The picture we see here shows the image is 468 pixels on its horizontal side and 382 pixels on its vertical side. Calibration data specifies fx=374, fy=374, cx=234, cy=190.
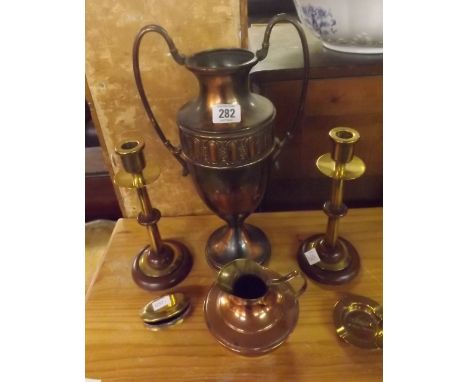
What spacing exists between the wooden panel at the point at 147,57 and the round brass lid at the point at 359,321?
456 millimetres

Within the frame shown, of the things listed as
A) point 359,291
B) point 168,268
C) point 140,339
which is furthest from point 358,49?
point 140,339

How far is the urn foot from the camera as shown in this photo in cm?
75

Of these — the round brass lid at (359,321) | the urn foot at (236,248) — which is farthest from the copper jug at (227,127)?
the round brass lid at (359,321)

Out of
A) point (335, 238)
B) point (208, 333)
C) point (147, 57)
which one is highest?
point (147, 57)

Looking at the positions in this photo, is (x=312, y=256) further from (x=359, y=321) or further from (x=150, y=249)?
(x=150, y=249)

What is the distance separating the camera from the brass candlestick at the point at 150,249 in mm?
655

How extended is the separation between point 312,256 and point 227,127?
0.33 metres

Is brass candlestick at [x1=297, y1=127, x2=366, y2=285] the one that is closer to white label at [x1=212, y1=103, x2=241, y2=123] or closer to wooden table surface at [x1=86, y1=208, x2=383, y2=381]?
wooden table surface at [x1=86, y1=208, x2=383, y2=381]

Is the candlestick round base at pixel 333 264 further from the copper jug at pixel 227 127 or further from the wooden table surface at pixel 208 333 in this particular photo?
the copper jug at pixel 227 127

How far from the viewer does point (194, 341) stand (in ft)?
2.06

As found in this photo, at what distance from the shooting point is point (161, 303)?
678mm

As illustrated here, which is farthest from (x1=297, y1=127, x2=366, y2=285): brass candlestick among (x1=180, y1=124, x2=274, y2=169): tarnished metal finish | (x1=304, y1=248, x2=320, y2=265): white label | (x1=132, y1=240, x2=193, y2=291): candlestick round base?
(x1=132, y1=240, x2=193, y2=291): candlestick round base

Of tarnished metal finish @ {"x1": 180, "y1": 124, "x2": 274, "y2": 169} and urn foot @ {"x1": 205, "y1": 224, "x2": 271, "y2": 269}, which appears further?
urn foot @ {"x1": 205, "y1": 224, "x2": 271, "y2": 269}

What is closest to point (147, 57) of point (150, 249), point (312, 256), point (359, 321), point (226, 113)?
point (226, 113)
